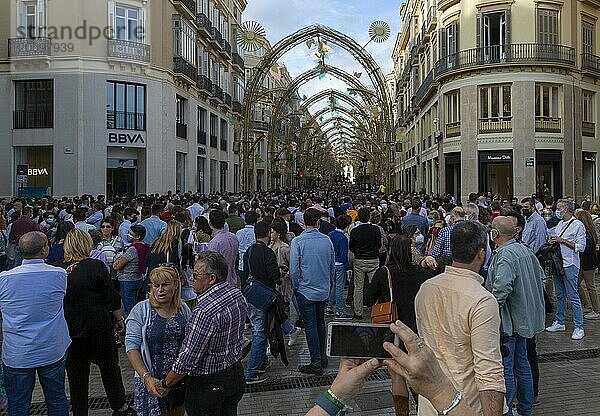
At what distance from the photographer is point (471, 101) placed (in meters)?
31.1

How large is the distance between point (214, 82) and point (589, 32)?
24976mm

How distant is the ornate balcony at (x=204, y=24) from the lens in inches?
1455

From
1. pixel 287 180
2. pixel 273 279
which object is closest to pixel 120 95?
pixel 273 279

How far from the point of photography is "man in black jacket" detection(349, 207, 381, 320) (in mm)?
10289

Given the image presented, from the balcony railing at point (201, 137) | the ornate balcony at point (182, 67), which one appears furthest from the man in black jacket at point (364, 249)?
the balcony railing at point (201, 137)

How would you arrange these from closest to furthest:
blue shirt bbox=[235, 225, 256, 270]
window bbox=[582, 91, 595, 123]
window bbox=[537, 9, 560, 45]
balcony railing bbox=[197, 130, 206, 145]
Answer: blue shirt bbox=[235, 225, 256, 270] < window bbox=[537, 9, 560, 45] < window bbox=[582, 91, 595, 123] < balcony railing bbox=[197, 130, 206, 145]

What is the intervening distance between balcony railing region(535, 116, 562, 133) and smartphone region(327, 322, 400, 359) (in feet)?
102

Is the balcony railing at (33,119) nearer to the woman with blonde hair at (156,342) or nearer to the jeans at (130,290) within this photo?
the jeans at (130,290)

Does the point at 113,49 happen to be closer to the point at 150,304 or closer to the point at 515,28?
the point at 515,28

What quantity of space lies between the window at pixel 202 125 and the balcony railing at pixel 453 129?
16185mm

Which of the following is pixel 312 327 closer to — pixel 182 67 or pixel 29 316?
pixel 29 316

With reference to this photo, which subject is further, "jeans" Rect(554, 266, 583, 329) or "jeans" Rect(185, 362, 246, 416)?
"jeans" Rect(554, 266, 583, 329)

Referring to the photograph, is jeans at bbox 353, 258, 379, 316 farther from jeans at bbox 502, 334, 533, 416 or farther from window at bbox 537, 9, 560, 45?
window at bbox 537, 9, 560, 45

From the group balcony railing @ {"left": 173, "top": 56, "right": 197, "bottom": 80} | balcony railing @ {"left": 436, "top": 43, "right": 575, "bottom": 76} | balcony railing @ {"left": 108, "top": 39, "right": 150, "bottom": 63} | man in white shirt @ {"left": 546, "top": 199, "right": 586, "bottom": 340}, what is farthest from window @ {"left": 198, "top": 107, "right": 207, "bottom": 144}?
man in white shirt @ {"left": 546, "top": 199, "right": 586, "bottom": 340}
